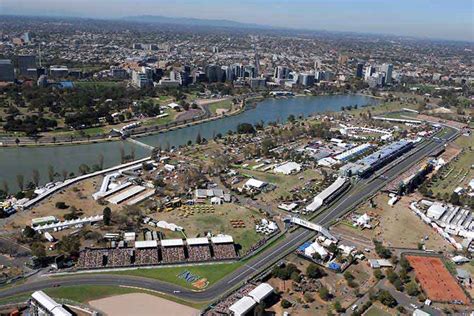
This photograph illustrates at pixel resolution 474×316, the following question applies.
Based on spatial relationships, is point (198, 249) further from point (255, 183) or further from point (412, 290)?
point (412, 290)

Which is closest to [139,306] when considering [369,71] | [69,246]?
[69,246]

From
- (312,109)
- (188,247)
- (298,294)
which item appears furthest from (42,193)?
(312,109)

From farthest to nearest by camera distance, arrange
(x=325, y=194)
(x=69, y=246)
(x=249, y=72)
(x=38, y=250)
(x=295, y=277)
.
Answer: (x=249, y=72) < (x=325, y=194) < (x=69, y=246) < (x=38, y=250) < (x=295, y=277)

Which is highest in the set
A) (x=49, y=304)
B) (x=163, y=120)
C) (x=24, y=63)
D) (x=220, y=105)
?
(x=24, y=63)

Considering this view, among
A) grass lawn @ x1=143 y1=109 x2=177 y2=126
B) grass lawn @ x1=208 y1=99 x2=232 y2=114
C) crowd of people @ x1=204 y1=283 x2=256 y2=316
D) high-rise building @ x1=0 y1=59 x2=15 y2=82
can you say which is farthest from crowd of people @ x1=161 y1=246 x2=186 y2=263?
high-rise building @ x1=0 y1=59 x2=15 y2=82

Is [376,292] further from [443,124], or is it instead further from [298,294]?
[443,124]
